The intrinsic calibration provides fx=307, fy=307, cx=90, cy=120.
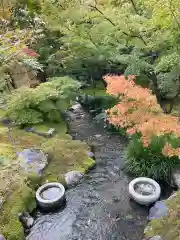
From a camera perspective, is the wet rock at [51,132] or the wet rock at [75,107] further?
the wet rock at [75,107]

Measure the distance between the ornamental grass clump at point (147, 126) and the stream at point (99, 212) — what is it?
37.8 inches

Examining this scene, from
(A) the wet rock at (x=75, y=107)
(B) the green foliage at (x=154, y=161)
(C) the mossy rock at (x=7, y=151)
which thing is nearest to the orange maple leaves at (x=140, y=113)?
(B) the green foliage at (x=154, y=161)

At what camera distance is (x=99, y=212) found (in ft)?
29.2

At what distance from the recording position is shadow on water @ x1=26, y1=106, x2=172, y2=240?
816 centimetres

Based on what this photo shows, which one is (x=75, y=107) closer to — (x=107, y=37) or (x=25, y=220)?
(x=107, y=37)

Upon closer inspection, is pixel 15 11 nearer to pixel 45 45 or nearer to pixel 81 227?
pixel 45 45

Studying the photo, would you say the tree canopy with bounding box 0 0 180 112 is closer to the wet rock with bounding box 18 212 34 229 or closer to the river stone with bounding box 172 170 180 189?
the river stone with bounding box 172 170 180 189

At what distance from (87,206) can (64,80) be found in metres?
7.10

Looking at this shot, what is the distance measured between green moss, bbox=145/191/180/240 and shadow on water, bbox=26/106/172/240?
440 mm

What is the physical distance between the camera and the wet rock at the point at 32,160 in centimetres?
1002

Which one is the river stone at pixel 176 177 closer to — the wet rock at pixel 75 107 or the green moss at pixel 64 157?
the green moss at pixel 64 157

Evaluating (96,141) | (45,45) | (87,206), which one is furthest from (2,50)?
(45,45)

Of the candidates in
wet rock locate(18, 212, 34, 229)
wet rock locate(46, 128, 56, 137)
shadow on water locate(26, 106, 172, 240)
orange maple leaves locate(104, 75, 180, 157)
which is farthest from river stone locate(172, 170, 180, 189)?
wet rock locate(46, 128, 56, 137)

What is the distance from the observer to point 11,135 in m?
12.5
